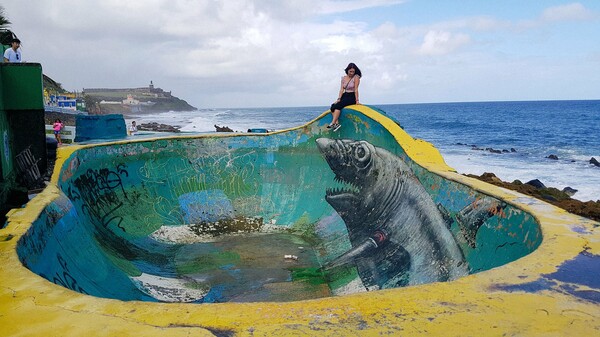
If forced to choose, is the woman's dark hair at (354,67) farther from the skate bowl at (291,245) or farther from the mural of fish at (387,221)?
the mural of fish at (387,221)

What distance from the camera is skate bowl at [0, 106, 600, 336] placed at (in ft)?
6.94

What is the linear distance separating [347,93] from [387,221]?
11.3ft

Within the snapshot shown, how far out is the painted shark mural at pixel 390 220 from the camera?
486cm

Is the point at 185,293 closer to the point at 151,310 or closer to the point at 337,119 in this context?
the point at 151,310

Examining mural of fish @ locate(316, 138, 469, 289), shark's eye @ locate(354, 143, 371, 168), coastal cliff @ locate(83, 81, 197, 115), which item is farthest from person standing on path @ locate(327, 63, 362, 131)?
coastal cliff @ locate(83, 81, 197, 115)

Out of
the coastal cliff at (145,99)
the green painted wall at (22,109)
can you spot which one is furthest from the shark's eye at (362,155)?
the coastal cliff at (145,99)

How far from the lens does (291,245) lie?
8.04 meters

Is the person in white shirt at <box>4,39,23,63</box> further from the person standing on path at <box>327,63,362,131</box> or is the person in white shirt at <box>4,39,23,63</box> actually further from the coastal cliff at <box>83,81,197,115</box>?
the coastal cliff at <box>83,81,197,115</box>

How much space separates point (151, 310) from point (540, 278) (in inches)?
86.9

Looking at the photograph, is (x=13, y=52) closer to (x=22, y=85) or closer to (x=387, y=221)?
(x=22, y=85)

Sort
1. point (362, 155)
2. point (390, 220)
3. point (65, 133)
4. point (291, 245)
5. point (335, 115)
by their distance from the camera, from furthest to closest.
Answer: point (65, 133) < point (335, 115) < point (362, 155) < point (291, 245) < point (390, 220)

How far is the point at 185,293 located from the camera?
6.12 meters

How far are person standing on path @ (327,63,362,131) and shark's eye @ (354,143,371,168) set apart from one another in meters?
1.00

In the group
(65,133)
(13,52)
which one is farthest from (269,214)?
(65,133)
